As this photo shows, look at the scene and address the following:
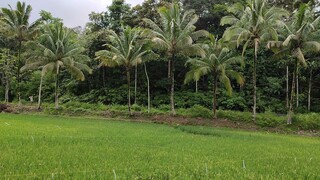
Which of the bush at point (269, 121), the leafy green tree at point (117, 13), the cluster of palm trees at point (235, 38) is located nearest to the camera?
the cluster of palm trees at point (235, 38)

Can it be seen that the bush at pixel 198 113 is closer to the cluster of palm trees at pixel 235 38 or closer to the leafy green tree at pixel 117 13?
the cluster of palm trees at pixel 235 38

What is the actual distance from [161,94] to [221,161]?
27692 millimetres

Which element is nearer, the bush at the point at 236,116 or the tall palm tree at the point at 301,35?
the tall palm tree at the point at 301,35

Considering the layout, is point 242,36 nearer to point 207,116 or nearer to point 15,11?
point 207,116

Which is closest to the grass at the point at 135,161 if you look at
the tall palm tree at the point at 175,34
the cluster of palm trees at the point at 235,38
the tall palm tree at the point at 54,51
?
the cluster of palm trees at the point at 235,38

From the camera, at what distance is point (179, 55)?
37.6 meters

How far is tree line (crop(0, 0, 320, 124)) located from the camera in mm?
26516

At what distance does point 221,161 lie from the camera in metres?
11.1

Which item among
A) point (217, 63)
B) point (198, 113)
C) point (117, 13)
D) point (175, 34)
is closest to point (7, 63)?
point (117, 13)

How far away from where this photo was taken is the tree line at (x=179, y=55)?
26516mm

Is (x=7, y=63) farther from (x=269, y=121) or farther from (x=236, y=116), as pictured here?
(x=269, y=121)

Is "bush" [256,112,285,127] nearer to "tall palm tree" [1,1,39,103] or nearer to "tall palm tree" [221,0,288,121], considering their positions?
"tall palm tree" [221,0,288,121]

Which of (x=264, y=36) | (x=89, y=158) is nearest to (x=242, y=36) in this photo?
(x=264, y=36)

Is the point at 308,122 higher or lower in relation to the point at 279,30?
lower
